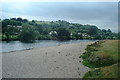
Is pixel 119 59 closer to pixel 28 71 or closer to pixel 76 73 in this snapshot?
pixel 76 73

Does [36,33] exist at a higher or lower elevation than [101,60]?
higher

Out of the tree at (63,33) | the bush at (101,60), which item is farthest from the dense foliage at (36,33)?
the bush at (101,60)

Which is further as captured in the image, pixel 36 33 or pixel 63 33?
pixel 63 33

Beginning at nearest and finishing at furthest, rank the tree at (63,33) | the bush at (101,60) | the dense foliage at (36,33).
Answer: the bush at (101,60) → the dense foliage at (36,33) → the tree at (63,33)

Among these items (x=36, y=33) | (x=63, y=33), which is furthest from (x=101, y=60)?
(x=63, y=33)

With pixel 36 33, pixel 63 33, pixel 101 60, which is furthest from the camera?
pixel 63 33

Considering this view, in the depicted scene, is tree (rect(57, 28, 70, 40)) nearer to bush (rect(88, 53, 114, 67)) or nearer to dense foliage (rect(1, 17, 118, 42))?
dense foliage (rect(1, 17, 118, 42))

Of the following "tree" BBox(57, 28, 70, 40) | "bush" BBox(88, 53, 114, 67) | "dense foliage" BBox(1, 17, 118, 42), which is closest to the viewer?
"bush" BBox(88, 53, 114, 67)

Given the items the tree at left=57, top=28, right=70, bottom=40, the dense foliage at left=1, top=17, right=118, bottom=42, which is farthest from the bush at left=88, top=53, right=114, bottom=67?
the tree at left=57, top=28, right=70, bottom=40

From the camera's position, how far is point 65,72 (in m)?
13.5

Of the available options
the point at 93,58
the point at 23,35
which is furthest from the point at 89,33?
the point at 93,58

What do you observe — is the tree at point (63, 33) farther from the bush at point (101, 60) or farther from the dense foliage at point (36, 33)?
the bush at point (101, 60)

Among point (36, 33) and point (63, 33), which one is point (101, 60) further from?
point (63, 33)

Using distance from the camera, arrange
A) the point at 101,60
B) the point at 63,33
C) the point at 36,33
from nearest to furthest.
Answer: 1. the point at 101,60
2. the point at 36,33
3. the point at 63,33
